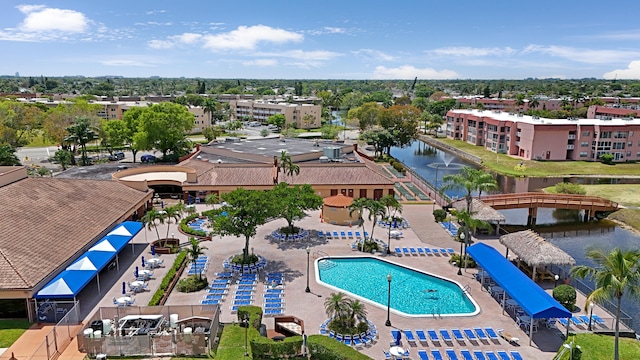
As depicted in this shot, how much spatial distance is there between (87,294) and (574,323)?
110ft

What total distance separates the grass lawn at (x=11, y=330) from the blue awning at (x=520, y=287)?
30497 millimetres

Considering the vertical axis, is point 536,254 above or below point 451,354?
above

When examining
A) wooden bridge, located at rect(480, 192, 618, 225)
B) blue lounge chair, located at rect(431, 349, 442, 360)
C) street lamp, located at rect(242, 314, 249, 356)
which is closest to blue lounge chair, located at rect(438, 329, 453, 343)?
blue lounge chair, located at rect(431, 349, 442, 360)

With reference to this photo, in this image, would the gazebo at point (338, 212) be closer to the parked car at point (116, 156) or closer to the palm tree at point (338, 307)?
the palm tree at point (338, 307)

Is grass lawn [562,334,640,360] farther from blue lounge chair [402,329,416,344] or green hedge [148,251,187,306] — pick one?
green hedge [148,251,187,306]

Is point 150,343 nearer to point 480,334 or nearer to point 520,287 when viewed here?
point 480,334

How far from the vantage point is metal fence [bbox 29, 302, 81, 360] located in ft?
79.4

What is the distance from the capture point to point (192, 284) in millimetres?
33812

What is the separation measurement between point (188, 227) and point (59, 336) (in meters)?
22.0

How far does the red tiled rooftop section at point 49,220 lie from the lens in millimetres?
29281

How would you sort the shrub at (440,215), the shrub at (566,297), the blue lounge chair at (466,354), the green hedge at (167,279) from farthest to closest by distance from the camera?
the shrub at (440,215), the green hedge at (167,279), the shrub at (566,297), the blue lounge chair at (466,354)

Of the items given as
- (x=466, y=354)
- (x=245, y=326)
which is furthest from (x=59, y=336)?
(x=466, y=354)

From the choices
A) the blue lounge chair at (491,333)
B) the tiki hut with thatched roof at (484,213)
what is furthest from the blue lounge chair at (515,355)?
the tiki hut with thatched roof at (484,213)

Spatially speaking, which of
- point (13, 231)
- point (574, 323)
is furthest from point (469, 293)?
point (13, 231)
